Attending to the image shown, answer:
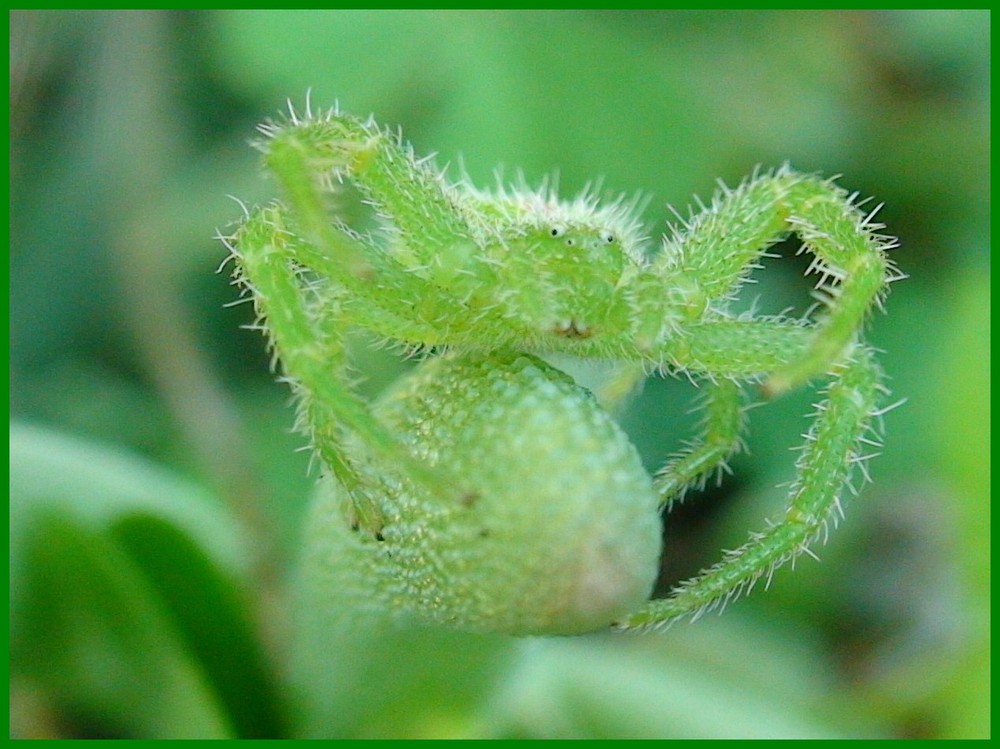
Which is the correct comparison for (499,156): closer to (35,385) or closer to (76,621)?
(35,385)

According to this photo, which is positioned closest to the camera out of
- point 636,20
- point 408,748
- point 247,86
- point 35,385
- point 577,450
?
point 577,450

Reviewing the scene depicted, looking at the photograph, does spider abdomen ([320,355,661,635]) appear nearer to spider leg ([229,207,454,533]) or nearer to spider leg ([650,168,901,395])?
spider leg ([229,207,454,533])

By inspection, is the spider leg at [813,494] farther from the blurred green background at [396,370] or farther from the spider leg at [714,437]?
the blurred green background at [396,370]

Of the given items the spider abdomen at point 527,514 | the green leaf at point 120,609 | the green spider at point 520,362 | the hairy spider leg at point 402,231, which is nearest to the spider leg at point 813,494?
Answer: the green spider at point 520,362

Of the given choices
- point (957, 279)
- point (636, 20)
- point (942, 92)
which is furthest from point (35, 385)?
point (942, 92)

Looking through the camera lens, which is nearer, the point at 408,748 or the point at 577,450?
the point at 577,450

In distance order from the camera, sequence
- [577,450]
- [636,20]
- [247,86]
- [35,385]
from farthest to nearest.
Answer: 1. [636,20]
2. [247,86]
3. [35,385]
4. [577,450]

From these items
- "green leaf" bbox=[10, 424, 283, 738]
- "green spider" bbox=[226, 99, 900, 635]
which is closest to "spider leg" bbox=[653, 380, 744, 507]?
"green spider" bbox=[226, 99, 900, 635]

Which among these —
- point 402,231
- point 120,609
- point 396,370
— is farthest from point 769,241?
point 396,370
